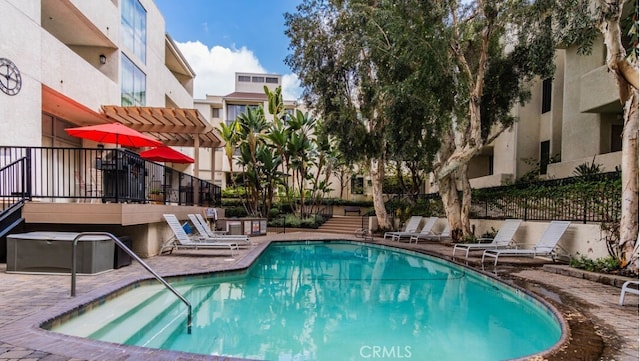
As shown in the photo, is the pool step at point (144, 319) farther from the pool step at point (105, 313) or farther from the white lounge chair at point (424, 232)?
the white lounge chair at point (424, 232)

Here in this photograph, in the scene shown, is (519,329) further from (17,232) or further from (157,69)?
(157,69)

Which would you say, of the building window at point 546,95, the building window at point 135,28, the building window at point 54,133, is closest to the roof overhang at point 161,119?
the building window at point 54,133

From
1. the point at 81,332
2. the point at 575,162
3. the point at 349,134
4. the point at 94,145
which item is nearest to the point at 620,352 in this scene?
the point at 81,332

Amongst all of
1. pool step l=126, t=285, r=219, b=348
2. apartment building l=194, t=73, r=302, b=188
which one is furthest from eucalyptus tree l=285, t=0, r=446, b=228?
apartment building l=194, t=73, r=302, b=188

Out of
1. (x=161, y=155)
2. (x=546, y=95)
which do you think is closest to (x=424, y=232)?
(x=546, y=95)

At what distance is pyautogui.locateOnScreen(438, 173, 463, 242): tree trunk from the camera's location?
1387cm

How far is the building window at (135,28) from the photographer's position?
48.3 feet

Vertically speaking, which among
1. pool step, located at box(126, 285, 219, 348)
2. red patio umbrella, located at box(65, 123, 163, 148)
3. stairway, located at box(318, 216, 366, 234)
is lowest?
stairway, located at box(318, 216, 366, 234)

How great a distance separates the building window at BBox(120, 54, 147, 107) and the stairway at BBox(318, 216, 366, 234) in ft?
37.5

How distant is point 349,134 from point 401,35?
591cm

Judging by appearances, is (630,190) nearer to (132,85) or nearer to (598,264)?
(598,264)

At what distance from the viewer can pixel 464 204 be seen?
13.5 meters

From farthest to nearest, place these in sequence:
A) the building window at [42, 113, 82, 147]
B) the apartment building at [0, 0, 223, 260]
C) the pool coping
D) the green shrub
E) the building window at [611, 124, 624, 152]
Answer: the building window at [611, 124, 624, 152], the building window at [42, 113, 82, 147], the apartment building at [0, 0, 223, 260], the green shrub, the pool coping

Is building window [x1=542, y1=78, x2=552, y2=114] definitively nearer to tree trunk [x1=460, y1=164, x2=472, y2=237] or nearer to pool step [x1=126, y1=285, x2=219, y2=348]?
tree trunk [x1=460, y1=164, x2=472, y2=237]
